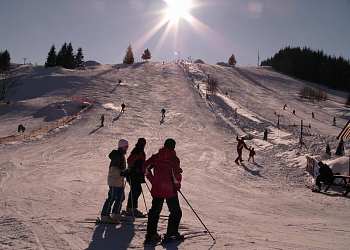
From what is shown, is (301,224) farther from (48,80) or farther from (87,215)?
(48,80)

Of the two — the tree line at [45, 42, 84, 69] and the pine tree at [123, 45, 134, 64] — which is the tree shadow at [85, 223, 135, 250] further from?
the pine tree at [123, 45, 134, 64]

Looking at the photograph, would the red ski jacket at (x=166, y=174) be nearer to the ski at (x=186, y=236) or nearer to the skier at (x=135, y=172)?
the ski at (x=186, y=236)

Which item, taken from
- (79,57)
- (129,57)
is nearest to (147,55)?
(129,57)

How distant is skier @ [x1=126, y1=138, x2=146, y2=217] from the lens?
5.59 meters

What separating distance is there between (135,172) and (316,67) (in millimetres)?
106069

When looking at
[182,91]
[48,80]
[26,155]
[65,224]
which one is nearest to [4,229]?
[65,224]

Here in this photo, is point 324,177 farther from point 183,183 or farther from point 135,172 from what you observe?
point 135,172

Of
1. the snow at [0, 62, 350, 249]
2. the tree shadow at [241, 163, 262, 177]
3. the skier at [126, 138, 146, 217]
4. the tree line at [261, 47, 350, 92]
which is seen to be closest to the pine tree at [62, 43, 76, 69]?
the snow at [0, 62, 350, 249]

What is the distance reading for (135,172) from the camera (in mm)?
5680

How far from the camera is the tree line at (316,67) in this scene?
304 feet

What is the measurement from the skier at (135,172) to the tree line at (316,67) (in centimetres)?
10186

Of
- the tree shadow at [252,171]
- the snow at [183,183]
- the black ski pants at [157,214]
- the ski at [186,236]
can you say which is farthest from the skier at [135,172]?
the tree shadow at [252,171]

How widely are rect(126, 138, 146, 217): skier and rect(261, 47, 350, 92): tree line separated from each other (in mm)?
101864

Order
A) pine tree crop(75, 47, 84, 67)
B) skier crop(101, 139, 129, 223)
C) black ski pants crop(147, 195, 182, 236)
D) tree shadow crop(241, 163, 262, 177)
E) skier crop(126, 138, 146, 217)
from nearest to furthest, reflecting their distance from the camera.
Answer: black ski pants crop(147, 195, 182, 236) < skier crop(101, 139, 129, 223) < skier crop(126, 138, 146, 217) < tree shadow crop(241, 163, 262, 177) < pine tree crop(75, 47, 84, 67)
